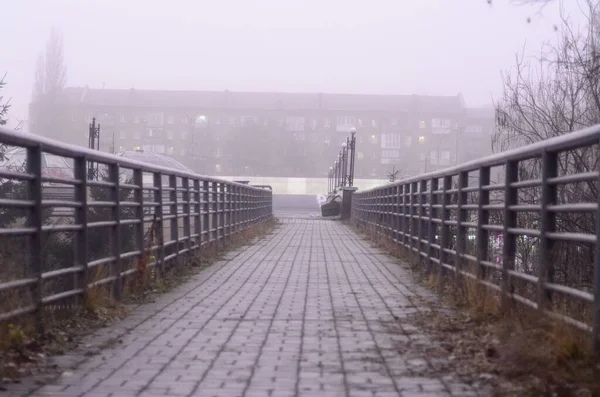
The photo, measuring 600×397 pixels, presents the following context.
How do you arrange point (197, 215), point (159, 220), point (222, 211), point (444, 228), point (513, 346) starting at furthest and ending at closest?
1. point (222, 211)
2. point (197, 215)
3. point (159, 220)
4. point (444, 228)
5. point (513, 346)

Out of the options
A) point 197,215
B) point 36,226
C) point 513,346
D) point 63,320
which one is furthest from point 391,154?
point 513,346

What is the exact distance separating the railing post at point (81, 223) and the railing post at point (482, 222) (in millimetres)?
3604

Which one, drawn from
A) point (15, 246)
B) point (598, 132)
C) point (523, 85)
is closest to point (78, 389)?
point (15, 246)

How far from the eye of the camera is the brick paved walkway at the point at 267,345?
4887 millimetres

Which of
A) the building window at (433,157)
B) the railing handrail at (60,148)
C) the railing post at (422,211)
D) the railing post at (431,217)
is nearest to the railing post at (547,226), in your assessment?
the railing handrail at (60,148)

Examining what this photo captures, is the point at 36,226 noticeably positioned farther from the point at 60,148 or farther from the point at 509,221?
the point at 509,221

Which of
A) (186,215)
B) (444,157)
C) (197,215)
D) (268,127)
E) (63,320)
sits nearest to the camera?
(63,320)

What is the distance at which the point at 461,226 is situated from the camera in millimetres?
9094

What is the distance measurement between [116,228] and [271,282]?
3.04 metres

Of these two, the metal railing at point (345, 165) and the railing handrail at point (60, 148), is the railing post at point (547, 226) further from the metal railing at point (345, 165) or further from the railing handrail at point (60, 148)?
the metal railing at point (345, 165)

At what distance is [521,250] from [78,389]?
180 inches

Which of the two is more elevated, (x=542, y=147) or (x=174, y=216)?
(x=542, y=147)

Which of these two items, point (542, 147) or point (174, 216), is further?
point (174, 216)

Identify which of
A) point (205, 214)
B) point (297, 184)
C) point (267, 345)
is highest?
point (297, 184)
